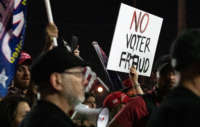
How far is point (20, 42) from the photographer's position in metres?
5.38

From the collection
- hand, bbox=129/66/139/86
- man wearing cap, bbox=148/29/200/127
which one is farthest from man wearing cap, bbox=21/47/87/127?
hand, bbox=129/66/139/86

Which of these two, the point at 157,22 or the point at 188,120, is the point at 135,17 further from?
the point at 188,120

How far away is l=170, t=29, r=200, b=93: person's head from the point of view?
117 inches

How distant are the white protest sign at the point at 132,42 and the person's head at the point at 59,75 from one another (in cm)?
336

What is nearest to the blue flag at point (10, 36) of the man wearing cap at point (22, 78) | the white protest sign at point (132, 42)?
the man wearing cap at point (22, 78)

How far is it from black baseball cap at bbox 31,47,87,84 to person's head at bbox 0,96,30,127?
0.94 metres

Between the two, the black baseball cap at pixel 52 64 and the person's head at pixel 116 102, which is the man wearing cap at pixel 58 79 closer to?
the black baseball cap at pixel 52 64

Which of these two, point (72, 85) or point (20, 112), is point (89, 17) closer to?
point (20, 112)

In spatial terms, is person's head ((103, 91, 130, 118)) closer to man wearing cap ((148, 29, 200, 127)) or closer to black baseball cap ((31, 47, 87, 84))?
black baseball cap ((31, 47, 87, 84))

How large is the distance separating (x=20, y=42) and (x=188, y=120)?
9.56ft

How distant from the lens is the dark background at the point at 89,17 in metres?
25.7

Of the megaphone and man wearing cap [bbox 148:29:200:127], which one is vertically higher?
man wearing cap [bbox 148:29:200:127]

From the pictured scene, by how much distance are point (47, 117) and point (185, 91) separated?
92cm

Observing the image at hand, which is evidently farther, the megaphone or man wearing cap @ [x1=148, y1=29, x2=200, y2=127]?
Result: the megaphone
